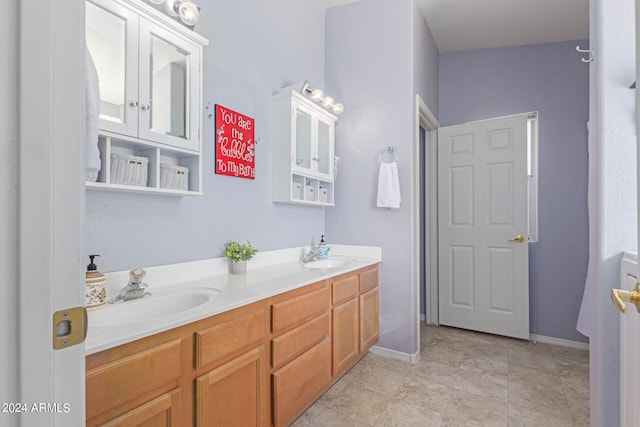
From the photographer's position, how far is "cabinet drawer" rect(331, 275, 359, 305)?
2.05m

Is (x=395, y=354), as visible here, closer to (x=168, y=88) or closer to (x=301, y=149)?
(x=301, y=149)

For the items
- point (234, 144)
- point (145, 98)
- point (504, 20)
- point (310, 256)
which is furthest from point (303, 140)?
point (504, 20)

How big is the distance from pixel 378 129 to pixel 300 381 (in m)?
1.98

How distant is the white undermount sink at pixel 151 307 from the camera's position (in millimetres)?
1188

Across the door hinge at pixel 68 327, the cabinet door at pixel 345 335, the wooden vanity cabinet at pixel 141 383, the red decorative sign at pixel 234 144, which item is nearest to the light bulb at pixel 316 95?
the red decorative sign at pixel 234 144

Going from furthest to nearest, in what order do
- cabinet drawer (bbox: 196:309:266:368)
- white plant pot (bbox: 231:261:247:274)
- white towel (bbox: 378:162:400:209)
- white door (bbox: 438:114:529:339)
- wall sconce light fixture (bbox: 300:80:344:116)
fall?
white door (bbox: 438:114:529:339), white towel (bbox: 378:162:400:209), wall sconce light fixture (bbox: 300:80:344:116), white plant pot (bbox: 231:261:247:274), cabinet drawer (bbox: 196:309:266:368)

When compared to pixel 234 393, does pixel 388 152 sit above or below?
above

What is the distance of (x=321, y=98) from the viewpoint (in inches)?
100

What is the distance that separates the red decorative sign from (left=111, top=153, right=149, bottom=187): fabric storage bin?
0.49 m

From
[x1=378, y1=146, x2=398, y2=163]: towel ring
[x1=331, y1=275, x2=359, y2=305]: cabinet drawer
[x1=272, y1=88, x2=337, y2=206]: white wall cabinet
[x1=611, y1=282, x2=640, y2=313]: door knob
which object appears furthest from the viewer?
[x1=378, y1=146, x2=398, y2=163]: towel ring

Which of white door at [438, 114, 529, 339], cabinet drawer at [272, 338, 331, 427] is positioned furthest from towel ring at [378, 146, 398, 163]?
cabinet drawer at [272, 338, 331, 427]

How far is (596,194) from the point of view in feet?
4.41

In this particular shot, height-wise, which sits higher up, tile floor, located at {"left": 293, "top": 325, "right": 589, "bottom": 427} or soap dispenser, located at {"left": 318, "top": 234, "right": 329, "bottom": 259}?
soap dispenser, located at {"left": 318, "top": 234, "right": 329, "bottom": 259}

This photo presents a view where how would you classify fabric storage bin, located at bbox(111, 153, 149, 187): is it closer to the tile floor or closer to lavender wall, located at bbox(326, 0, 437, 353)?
the tile floor
